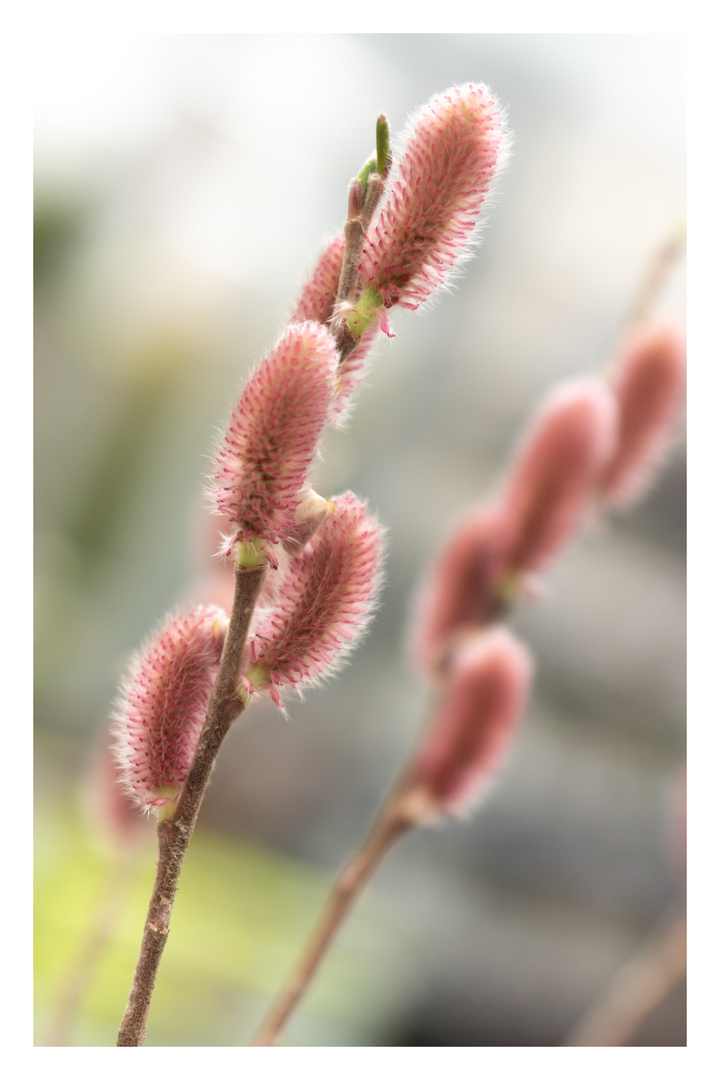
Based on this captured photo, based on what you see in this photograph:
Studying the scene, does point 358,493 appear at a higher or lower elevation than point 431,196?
higher

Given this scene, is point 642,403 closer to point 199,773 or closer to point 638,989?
point 199,773

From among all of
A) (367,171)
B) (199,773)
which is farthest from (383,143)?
(199,773)

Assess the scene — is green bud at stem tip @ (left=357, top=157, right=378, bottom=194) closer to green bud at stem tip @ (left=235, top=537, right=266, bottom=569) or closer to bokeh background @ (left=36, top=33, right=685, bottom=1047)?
green bud at stem tip @ (left=235, top=537, right=266, bottom=569)

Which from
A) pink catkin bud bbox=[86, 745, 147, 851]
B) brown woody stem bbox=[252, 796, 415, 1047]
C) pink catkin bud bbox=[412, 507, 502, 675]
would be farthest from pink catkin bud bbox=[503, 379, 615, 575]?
pink catkin bud bbox=[86, 745, 147, 851]

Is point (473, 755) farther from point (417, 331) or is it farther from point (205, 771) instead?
point (417, 331)
